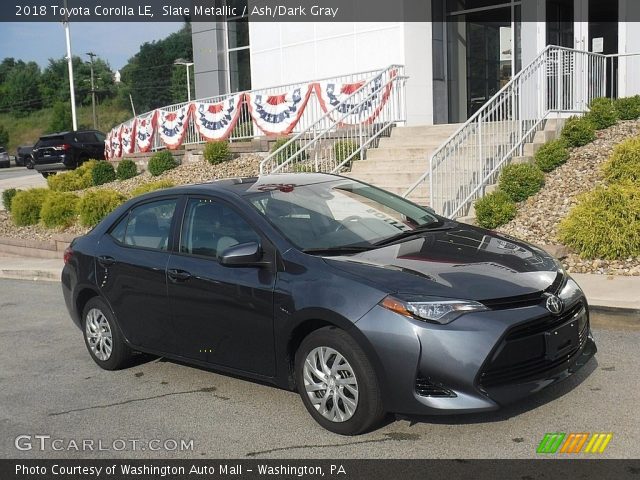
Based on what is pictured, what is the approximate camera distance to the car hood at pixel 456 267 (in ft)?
13.9

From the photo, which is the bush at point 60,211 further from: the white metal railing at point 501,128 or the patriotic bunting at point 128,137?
the white metal railing at point 501,128

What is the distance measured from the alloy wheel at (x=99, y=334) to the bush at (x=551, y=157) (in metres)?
7.29

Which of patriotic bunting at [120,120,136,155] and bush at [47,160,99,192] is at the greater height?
patriotic bunting at [120,120,136,155]

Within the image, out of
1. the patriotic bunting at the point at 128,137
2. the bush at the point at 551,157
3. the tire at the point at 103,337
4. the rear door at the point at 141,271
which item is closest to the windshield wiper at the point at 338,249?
the rear door at the point at 141,271

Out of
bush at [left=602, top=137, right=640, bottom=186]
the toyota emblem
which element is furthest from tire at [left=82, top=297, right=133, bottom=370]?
bush at [left=602, top=137, right=640, bottom=186]

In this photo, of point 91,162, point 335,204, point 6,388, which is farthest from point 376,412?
point 91,162

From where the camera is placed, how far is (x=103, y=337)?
6.22m

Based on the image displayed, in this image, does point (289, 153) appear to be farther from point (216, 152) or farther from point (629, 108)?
point (629, 108)

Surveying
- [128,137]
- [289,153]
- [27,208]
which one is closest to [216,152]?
[289,153]

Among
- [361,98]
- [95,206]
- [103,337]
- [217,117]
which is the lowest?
[103,337]

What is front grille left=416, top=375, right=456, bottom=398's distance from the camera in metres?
4.09

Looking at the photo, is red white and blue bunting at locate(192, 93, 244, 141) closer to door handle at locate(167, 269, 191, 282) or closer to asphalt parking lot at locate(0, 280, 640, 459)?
asphalt parking lot at locate(0, 280, 640, 459)

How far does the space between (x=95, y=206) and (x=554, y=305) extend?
39.5 feet

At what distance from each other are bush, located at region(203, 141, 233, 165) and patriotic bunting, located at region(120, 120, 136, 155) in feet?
19.5
